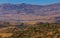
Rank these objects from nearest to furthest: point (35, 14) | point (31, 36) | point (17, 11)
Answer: point (31, 36), point (35, 14), point (17, 11)

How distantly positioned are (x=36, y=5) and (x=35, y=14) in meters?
22.0

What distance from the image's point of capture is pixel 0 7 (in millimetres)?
157625

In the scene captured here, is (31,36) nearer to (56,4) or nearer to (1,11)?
(1,11)

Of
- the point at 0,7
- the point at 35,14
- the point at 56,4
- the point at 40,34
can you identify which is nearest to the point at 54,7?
the point at 56,4

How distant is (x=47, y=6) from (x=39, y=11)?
13368mm

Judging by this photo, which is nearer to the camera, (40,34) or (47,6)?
(40,34)

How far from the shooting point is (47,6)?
161625 millimetres

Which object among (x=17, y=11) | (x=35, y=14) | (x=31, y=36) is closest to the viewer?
(x=31, y=36)

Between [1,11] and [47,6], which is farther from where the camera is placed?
[47,6]

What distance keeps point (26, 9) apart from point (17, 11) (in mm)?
8755

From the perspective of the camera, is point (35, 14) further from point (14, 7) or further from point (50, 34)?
point (50, 34)

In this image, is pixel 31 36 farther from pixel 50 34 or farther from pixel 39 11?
pixel 39 11

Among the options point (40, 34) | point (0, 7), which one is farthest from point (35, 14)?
point (40, 34)

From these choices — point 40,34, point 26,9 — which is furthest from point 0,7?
point 40,34
